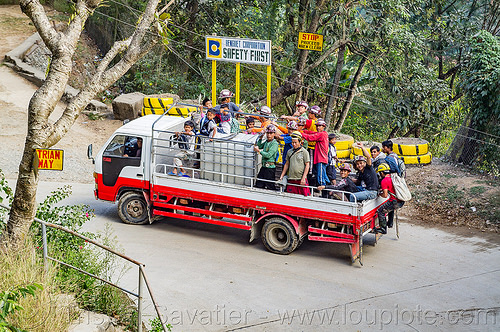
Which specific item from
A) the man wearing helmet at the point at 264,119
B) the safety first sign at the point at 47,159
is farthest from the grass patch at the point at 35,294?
the man wearing helmet at the point at 264,119

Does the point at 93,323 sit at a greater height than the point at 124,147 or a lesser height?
lesser

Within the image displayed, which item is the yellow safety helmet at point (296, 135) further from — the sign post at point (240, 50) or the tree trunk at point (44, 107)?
the tree trunk at point (44, 107)

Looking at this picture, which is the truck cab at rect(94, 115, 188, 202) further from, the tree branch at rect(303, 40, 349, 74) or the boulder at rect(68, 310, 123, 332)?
the tree branch at rect(303, 40, 349, 74)

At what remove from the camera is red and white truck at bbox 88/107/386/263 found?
9.88 m

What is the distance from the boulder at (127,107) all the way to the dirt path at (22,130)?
35cm

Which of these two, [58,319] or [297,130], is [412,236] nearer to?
[297,130]

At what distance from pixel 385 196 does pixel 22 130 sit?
39.1 ft

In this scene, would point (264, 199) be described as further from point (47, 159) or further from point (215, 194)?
point (47, 159)

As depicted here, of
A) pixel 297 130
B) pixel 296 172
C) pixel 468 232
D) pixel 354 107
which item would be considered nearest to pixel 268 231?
pixel 296 172

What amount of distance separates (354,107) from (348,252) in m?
11.1

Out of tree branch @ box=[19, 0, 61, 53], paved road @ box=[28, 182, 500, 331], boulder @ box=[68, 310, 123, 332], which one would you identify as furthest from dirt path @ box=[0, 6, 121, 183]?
boulder @ box=[68, 310, 123, 332]

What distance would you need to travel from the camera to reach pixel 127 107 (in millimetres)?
18406

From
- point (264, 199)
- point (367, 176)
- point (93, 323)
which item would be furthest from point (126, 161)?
point (93, 323)

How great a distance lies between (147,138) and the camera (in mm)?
11117
